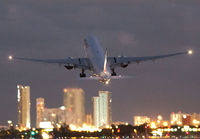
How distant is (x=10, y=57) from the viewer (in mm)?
129125

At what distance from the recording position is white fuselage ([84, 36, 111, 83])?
460 feet

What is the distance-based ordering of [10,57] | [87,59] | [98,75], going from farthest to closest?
[87,59], [98,75], [10,57]

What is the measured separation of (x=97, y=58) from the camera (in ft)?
479

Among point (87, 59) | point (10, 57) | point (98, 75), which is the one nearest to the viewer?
point (10, 57)

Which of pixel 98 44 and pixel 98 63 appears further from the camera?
pixel 98 44

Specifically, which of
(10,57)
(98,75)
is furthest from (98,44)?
(10,57)

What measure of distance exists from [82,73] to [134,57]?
42.0 ft

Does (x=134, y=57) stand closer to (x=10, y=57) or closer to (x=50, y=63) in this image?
(x=50, y=63)

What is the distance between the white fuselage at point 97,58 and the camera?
140 meters

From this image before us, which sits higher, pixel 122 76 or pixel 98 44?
pixel 98 44

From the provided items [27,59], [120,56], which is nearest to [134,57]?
[120,56]

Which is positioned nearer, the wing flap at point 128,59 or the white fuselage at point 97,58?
the white fuselage at point 97,58

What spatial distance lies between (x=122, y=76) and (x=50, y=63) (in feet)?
66.3

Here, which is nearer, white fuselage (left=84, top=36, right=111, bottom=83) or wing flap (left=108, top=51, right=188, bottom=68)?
white fuselage (left=84, top=36, right=111, bottom=83)
